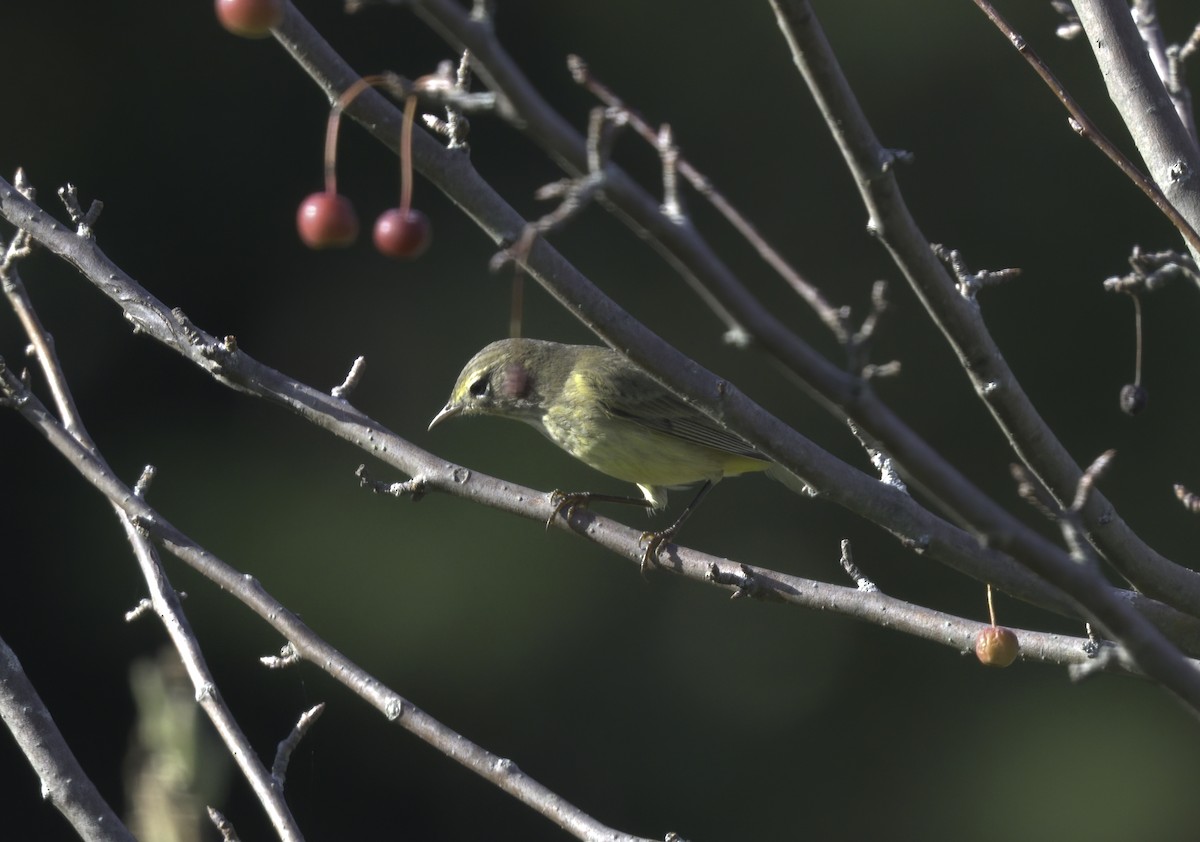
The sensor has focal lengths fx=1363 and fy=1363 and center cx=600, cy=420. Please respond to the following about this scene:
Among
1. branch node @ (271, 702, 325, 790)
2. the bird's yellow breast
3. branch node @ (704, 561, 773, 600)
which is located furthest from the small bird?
branch node @ (271, 702, 325, 790)

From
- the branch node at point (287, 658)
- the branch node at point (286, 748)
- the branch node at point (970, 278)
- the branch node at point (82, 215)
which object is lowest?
the branch node at point (286, 748)

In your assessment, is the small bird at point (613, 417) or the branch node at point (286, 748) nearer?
the branch node at point (286, 748)

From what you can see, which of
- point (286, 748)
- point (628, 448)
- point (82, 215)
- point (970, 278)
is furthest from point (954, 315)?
point (628, 448)

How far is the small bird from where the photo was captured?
4086 mm

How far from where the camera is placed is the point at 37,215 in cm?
273

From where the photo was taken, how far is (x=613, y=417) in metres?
4.13

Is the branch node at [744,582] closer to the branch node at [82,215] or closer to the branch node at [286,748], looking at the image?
the branch node at [286,748]

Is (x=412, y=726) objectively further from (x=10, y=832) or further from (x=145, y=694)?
(x=10, y=832)

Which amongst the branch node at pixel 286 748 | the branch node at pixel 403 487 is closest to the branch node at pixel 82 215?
the branch node at pixel 403 487

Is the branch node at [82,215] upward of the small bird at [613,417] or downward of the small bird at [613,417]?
downward

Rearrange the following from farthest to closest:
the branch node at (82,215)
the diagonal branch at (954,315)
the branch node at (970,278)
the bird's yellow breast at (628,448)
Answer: the bird's yellow breast at (628,448)
the branch node at (82,215)
the branch node at (970,278)
the diagonal branch at (954,315)

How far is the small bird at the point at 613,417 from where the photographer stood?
4086mm

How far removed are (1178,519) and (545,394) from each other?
4.66 m

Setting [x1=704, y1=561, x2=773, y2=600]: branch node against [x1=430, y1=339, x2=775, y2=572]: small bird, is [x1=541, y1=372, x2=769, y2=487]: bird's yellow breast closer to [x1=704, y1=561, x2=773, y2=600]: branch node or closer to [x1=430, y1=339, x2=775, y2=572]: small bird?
[x1=430, y1=339, x2=775, y2=572]: small bird
